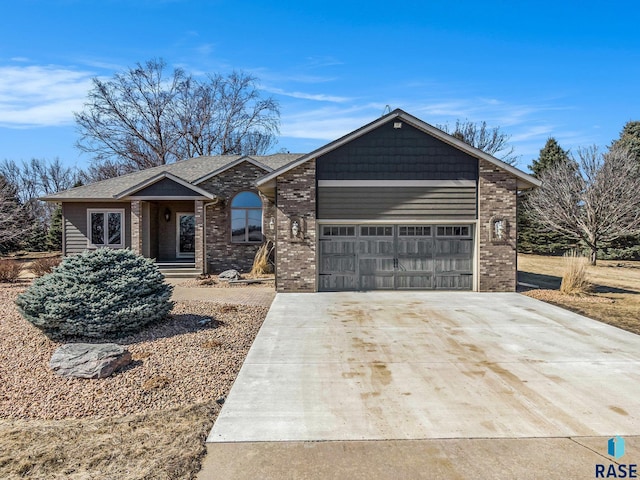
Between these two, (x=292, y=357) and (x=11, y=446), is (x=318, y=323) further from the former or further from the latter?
(x=11, y=446)

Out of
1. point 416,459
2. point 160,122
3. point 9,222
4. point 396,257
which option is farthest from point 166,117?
point 416,459

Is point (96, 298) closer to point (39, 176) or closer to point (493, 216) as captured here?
point (493, 216)

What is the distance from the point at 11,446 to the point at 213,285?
978 centimetres

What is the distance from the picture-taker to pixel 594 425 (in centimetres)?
381

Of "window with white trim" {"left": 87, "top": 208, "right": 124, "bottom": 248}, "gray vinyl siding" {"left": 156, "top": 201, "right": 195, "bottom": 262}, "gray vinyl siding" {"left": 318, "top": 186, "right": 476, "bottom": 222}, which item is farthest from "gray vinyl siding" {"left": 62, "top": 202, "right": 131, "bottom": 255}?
"gray vinyl siding" {"left": 318, "top": 186, "right": 476, "bottom": 222}

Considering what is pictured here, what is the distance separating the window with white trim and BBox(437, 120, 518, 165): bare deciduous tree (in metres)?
26.5

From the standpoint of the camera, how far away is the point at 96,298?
6.50 m

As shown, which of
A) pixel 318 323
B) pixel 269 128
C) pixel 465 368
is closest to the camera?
pixel 465 368

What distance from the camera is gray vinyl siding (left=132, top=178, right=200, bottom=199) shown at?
14906 mm

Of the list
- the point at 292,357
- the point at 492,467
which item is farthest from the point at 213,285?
the point at 492,467

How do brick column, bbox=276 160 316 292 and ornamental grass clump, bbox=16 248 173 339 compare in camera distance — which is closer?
ornamental grass clump, bbox=16 248 173 339

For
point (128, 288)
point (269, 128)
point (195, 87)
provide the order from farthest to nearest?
point (269, 128) → point (195, 87) → point (128, 288)

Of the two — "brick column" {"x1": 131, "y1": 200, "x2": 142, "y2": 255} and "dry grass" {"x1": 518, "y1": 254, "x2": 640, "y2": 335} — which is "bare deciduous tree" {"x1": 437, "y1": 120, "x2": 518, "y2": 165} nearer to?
"dry grass" {"x1": 518, "y1": 254, "x2": 640, "y2": 335}

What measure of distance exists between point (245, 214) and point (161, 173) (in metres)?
3.56
